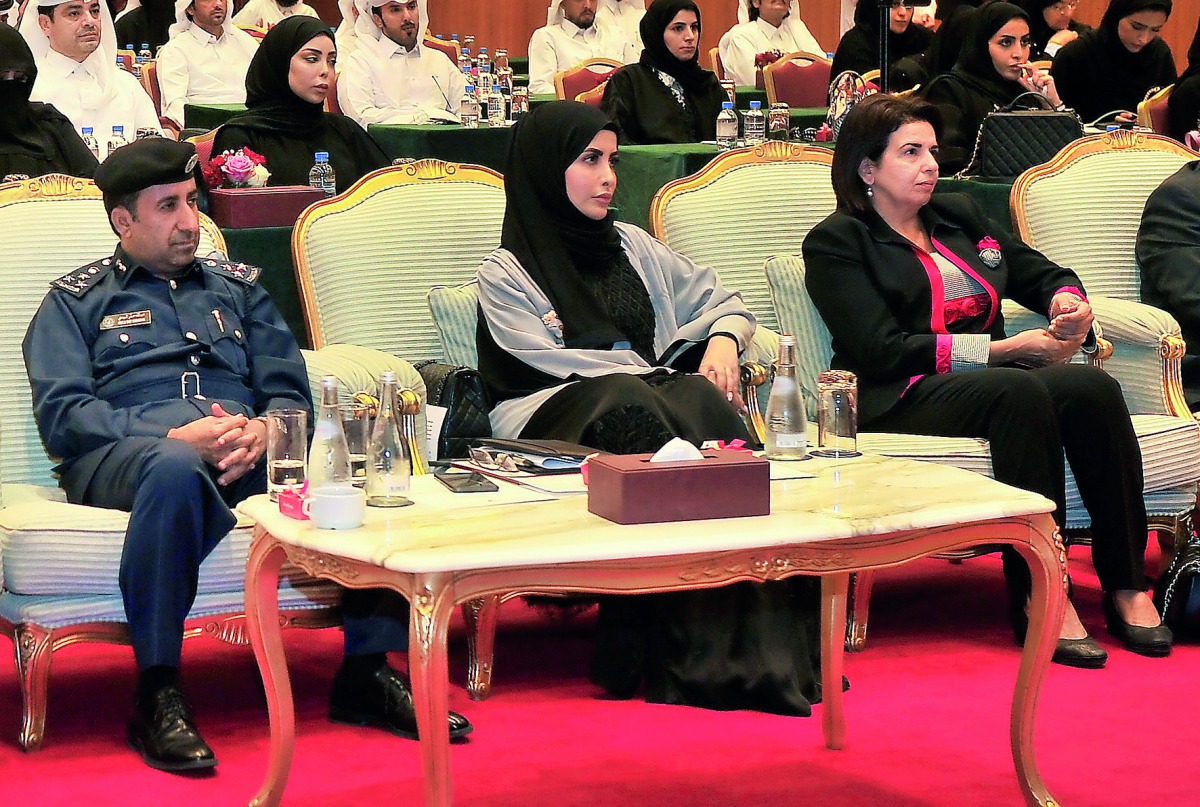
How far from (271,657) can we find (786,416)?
3.15 feet

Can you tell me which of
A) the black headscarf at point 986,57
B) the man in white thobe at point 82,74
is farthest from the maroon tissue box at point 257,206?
the black headscarf at point 986,57

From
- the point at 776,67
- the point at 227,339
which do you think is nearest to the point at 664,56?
the point at 776,67

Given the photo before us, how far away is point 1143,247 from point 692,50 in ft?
11.0

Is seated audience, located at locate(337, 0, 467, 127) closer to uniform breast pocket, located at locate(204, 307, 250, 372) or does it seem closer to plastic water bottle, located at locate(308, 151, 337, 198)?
plastic water bottle, located at locate(308, 151, 337, 198)

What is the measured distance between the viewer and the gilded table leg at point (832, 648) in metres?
2.88

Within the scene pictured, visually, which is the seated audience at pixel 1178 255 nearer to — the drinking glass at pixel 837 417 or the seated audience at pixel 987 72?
the drinking glass at pixel 837 417

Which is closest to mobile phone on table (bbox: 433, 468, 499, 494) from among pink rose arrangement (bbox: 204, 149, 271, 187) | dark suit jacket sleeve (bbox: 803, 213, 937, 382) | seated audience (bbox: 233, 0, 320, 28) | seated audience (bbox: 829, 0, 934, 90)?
dark suit jacket sleeve (bbox: 803, 213, 937, 382)

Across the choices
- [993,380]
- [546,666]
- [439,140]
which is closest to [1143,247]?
[993,380]

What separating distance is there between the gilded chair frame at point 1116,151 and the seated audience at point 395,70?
3809 millimetres

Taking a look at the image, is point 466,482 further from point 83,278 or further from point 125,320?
point 83,278

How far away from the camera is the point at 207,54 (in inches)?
355

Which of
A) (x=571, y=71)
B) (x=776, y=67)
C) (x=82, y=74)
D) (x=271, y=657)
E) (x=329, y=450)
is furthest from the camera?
(x=776, y=67)

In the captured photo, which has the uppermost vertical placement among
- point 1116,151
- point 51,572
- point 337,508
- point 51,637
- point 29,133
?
point 29,133

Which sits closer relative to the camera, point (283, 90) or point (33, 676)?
point (33, 676)
